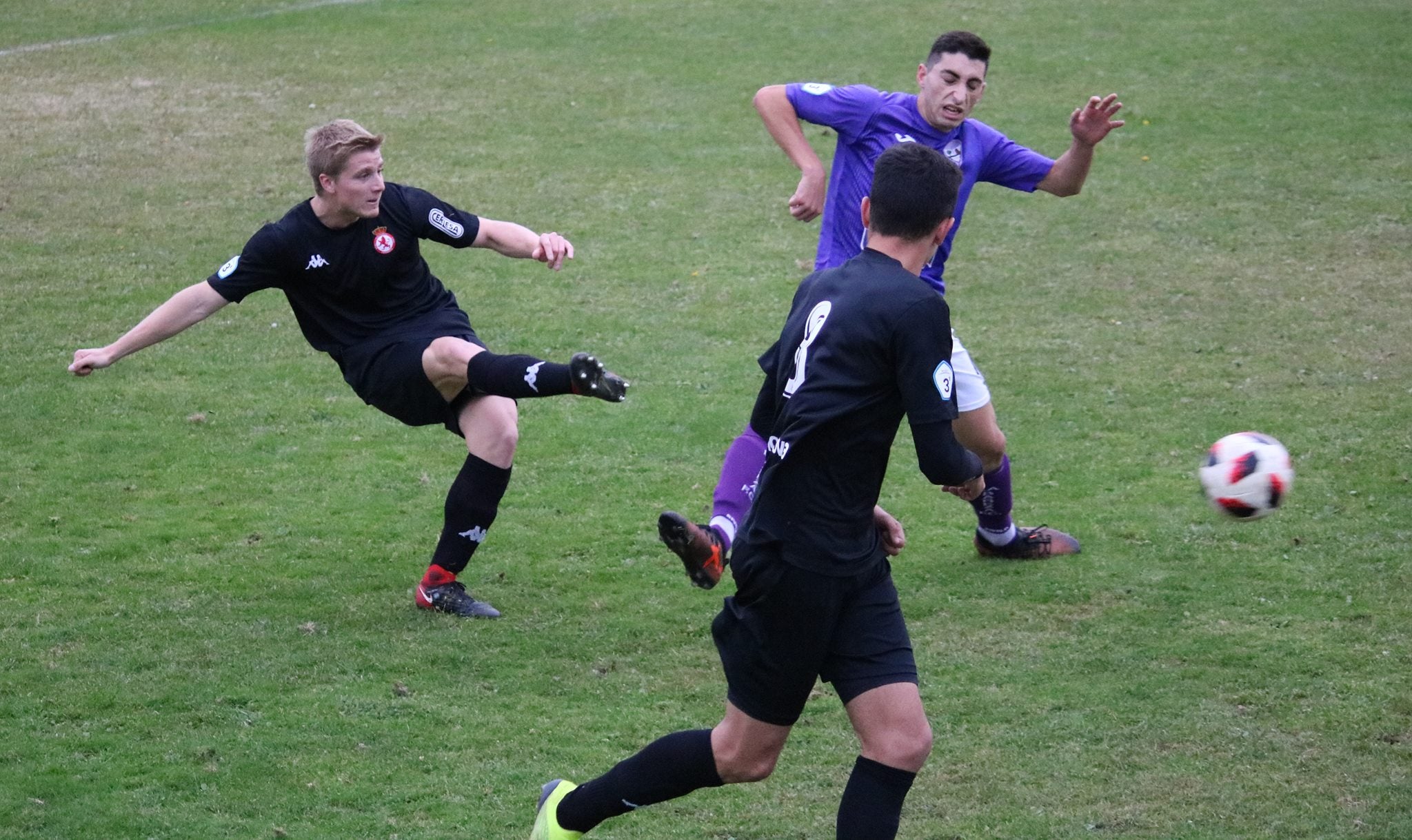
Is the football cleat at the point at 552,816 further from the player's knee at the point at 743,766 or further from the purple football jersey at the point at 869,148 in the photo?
the purple football jersey at the point at 869,148

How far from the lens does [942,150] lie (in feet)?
21.8

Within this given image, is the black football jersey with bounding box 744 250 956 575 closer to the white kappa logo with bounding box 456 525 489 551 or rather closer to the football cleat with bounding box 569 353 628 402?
the football cleat with bounding box 569 353 628 402

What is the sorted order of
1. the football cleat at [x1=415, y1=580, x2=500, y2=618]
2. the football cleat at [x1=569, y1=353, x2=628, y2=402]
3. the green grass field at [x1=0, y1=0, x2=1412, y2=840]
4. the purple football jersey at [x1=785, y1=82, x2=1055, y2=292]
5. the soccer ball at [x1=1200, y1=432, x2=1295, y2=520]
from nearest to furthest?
the green grass field at [x1=0, y1=0, x2=1412, y2=840] → the soccer ball at [x1=1200, y1=432, x2=1295, y2=520] → the football cleat at [x1=569, y1=353, x2=628, y2=402] → the purple football jersey at [x1=785, y1=82, x2=1055, y2=292] → the football cleat at [x1=415, y1=580, x2=500, y2=618]

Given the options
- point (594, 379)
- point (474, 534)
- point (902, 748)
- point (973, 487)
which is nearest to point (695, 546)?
point (973, 487)

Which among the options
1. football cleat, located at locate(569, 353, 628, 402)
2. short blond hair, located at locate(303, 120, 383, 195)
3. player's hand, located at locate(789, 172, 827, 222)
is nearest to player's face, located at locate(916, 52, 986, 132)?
player's hand, located at locate(789, 172, 827, 222)

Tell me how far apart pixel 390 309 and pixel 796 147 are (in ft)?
6.42

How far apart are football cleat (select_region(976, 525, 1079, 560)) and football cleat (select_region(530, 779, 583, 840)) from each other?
3173 millimetres

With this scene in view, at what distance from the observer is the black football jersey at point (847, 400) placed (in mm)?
4012

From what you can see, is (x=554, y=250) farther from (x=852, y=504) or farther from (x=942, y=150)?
(x=852, y=504)

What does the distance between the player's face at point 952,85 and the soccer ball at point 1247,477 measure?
1.76m

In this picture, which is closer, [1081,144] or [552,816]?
[552,816]

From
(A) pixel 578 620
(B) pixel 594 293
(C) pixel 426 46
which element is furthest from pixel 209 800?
(C) pixel 426 46

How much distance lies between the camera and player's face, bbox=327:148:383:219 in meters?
6.49

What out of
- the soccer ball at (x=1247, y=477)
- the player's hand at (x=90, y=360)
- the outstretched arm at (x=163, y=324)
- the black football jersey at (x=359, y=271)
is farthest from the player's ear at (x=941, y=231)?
the player's hand at (x=90, y=360)
